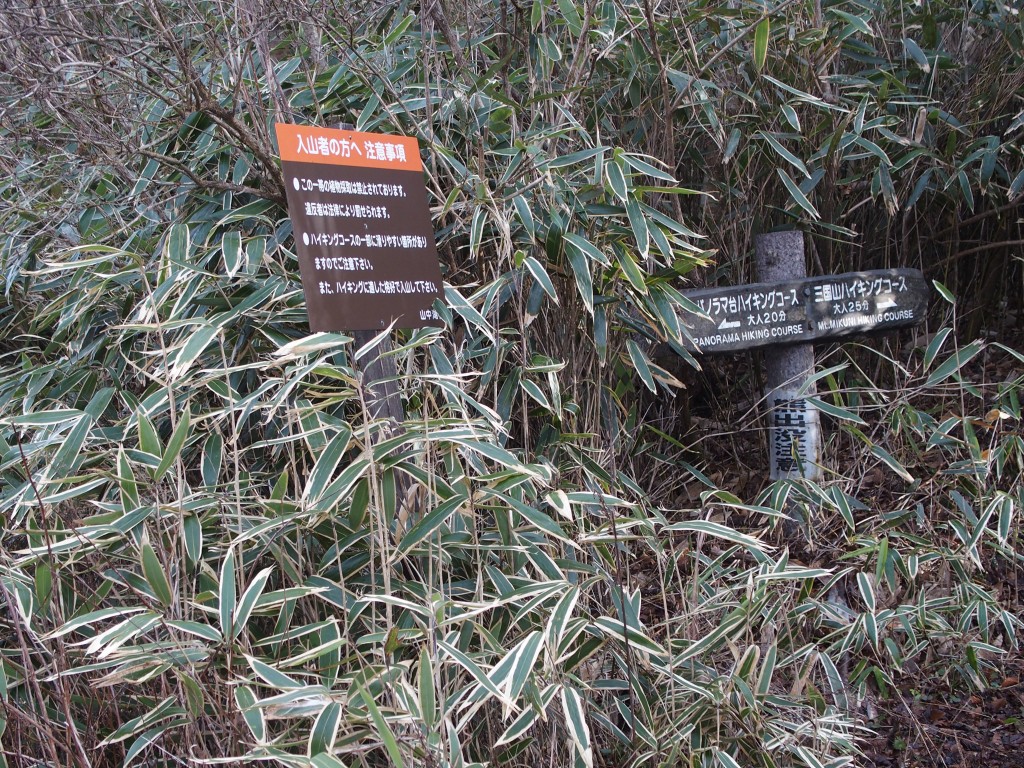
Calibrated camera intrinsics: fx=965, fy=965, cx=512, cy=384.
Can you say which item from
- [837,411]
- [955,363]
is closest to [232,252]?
[837,411]

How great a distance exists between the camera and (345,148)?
6.62ft

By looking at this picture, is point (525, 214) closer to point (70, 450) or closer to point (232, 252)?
point (232, 252)

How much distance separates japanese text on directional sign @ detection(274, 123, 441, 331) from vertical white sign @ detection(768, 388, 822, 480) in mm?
1250

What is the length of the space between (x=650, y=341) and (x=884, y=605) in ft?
3.31

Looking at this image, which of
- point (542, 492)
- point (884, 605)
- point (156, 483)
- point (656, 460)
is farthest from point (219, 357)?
point (884, 605)

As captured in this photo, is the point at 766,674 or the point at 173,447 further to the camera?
the point at 766,674

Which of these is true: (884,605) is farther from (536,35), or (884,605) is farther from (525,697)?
(536,35)

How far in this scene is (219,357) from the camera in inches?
91.2

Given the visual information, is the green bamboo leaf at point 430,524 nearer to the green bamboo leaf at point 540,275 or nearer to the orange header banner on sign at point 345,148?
the green bamboo leaf at point 540,275

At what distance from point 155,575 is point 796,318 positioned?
1.88 metres

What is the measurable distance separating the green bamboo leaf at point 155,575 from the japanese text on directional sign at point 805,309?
150 cm

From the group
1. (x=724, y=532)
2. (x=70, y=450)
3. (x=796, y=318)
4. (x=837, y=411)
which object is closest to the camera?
(x=70, y=450)

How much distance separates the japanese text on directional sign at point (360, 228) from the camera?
193cm

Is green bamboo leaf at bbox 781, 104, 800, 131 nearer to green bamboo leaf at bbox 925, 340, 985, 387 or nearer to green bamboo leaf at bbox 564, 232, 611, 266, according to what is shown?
green bamboo leaf at bbox 925, 340, 985, 387
